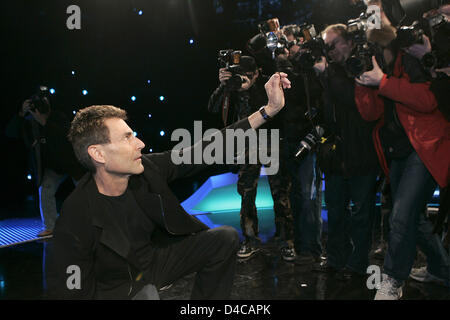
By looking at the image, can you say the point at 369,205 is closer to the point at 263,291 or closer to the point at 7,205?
the point at 263,291

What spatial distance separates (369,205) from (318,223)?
57 cm

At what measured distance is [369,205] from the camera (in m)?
2.93

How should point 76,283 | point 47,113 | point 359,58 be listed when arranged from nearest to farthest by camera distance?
point 76,283
point 359,58
point 47,113

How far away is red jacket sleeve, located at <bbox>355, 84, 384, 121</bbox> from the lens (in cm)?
268

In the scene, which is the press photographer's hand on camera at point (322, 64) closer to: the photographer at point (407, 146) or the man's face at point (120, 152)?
the photographer at point (407, 146)

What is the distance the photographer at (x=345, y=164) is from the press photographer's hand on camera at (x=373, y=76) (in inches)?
9.8

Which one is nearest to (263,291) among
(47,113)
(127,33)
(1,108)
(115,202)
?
(115,202)

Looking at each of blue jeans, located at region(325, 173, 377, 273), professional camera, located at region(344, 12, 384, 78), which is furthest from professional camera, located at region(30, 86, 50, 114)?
professional camera, located at region(344, 12, 384, 78)

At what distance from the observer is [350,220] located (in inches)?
120

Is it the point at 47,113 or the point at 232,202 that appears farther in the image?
the point at 232,202

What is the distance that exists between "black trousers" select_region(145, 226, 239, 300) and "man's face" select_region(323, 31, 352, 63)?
143 centimetres

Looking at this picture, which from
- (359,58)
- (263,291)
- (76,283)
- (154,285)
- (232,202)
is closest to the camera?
(76,283)

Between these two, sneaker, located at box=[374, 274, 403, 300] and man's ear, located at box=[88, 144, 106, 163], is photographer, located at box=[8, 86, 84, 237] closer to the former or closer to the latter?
man's ear, located at box=[88, 144, 106, 163]
